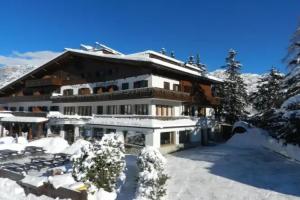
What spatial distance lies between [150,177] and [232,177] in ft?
23.9

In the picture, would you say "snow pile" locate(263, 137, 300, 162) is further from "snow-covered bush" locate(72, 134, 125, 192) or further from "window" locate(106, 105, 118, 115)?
"window" locate(106, 105, 118, 115)

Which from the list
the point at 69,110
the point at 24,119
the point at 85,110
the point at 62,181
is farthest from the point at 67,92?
the point at 62,181

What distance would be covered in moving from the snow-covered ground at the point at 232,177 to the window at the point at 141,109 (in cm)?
579

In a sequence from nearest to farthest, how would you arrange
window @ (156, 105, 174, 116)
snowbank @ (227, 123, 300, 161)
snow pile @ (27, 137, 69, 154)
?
snowbank @ (227, 123, 300, 161) → snow pile @ (27, 137, 69, 154) → window @ (156, 105, 174, 116)

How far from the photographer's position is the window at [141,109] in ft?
106

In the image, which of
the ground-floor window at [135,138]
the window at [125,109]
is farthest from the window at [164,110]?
the window at [125,109]

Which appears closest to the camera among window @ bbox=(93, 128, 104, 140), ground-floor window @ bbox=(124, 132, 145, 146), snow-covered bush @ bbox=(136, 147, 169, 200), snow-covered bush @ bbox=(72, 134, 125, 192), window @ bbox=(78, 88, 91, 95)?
snow-covered bush @ bbox=(136, 147, 169, 200)

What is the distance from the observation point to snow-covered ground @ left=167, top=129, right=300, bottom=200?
16906 mm

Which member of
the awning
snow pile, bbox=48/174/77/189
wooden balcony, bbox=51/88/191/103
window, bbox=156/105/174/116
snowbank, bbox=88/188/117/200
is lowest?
snowbank, bbox=88/188/117/200

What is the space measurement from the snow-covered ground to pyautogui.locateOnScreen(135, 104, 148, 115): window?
5790mm

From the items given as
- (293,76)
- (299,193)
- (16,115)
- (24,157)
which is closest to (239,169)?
(299,193)

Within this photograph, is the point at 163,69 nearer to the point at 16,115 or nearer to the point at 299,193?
the point at 299,193

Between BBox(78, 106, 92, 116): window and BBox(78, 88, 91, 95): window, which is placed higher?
BBox(78, 88, 91, 95): window

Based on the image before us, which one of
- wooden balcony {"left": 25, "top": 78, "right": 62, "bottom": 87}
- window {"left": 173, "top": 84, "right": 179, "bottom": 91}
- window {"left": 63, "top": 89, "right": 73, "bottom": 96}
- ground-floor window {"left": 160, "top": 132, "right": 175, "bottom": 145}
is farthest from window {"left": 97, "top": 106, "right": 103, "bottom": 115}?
ground-floor window {"left": 160, "top": 132, "right": 175, "bottom": 145}
